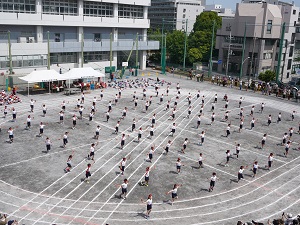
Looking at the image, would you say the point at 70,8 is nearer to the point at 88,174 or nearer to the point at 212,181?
the point at 88,174

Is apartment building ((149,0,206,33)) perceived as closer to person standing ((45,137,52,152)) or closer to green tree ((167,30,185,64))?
green tree ((167,30,185,64))

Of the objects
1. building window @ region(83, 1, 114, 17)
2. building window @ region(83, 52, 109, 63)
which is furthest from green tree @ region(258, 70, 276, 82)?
building window @ region(83, 1, 114, 17)

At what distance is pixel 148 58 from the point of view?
285 ft

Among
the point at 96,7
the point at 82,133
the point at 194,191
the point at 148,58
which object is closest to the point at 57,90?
the point at 82,133

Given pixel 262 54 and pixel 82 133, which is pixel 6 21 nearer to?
pixel 82 133

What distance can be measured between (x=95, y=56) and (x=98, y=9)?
8302 mm

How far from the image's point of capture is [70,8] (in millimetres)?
57031

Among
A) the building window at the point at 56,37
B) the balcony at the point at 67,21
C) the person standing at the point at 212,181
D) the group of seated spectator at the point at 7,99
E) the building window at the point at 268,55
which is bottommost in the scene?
the person standing at the point at 212,181

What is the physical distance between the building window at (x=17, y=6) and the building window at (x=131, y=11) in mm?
18508

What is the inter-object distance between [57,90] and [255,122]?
25592 mm

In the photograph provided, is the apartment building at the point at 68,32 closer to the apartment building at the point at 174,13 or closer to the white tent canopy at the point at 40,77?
the white tent canopy at the point at 40,77

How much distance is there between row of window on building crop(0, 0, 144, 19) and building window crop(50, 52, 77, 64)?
A: 651cm

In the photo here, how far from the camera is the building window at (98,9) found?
59.4 m

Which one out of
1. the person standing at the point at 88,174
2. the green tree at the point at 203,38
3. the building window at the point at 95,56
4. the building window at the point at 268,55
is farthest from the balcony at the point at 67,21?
the person standing at the point at 88,174
